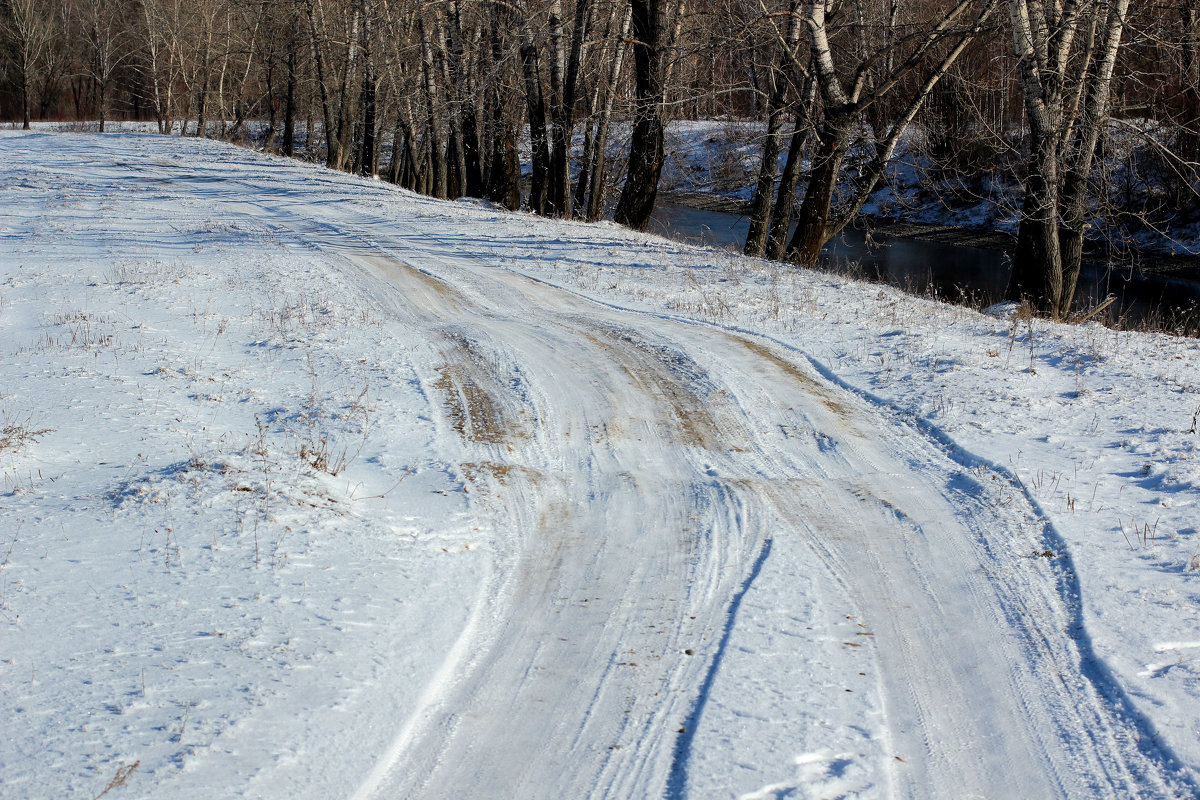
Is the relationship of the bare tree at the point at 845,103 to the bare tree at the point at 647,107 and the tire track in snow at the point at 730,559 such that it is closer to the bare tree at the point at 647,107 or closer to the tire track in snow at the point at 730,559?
the bare tree at the point at 647,107

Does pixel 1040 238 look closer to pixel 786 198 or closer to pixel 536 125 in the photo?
pixel 786 198

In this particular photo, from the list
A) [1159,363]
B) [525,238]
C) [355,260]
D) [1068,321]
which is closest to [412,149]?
[525,238]

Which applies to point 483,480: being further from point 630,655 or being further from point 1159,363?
point 1159,363

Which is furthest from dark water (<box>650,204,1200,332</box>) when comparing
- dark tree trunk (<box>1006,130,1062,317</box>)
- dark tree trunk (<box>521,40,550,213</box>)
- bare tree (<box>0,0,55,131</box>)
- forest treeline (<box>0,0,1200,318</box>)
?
bare tree (<box>0,0,55,131</box>)

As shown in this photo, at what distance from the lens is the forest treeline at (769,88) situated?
10.9 metres

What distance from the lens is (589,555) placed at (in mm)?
4688

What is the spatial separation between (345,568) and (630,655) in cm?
154

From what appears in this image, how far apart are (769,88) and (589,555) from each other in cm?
1499

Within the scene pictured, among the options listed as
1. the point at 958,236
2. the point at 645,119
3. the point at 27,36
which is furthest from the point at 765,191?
the point at 27,36

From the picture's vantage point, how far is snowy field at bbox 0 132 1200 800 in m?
3.12

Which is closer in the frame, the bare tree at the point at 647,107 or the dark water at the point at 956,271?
the bare tree at the point at 647,107

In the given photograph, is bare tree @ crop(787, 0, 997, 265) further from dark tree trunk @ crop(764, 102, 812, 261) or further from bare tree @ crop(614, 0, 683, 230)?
bare tree @ crop(614, 0, 683, 230)

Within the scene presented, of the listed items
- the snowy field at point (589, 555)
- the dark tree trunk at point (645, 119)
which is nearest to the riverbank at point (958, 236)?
the dark tree trunk at point (645, 119)

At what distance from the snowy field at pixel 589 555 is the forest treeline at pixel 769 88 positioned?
3.65 m
